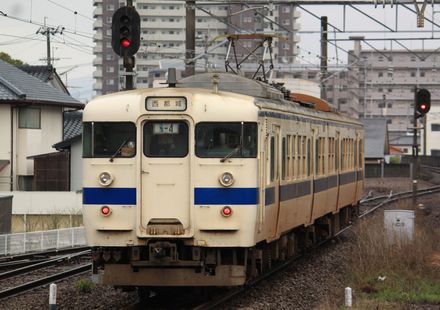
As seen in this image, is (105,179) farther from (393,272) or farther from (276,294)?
(393,272)

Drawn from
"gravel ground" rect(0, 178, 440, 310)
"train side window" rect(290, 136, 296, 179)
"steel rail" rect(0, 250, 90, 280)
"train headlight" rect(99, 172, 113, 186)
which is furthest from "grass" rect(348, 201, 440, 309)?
"steel rail" rect(0, 250, 90, 280)

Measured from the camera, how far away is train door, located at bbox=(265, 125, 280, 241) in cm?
1191

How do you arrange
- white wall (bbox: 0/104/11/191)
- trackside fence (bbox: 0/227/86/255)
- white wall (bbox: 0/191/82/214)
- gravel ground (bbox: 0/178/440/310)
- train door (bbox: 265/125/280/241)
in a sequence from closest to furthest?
gravel ground (bbox: 0/178/440/310), train door (bbox: 265/125/280/241), trackside fence (bbox: 0/227/86/255), white wall (bbox: 0/191/82/214), white wall (bbox: 0/104/11/191)

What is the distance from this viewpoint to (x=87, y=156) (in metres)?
11.1

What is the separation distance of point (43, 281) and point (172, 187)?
159 inches

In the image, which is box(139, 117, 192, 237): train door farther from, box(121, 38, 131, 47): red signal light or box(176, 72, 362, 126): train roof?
box(121, 38, 131, 47): red signal light

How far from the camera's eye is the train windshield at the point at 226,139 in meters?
11.0

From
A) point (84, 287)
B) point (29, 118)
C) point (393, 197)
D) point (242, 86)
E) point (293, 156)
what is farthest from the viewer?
point (393, 197)

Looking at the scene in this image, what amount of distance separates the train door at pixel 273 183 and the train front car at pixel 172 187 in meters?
0.90

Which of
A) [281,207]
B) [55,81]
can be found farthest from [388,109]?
[281,207]

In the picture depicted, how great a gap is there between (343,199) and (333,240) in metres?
1.28

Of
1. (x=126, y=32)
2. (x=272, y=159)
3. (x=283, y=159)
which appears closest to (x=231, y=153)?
(x=272, y=159)

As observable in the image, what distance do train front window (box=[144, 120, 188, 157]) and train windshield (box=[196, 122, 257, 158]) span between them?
185mm

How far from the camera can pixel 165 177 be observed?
35.9 ft
